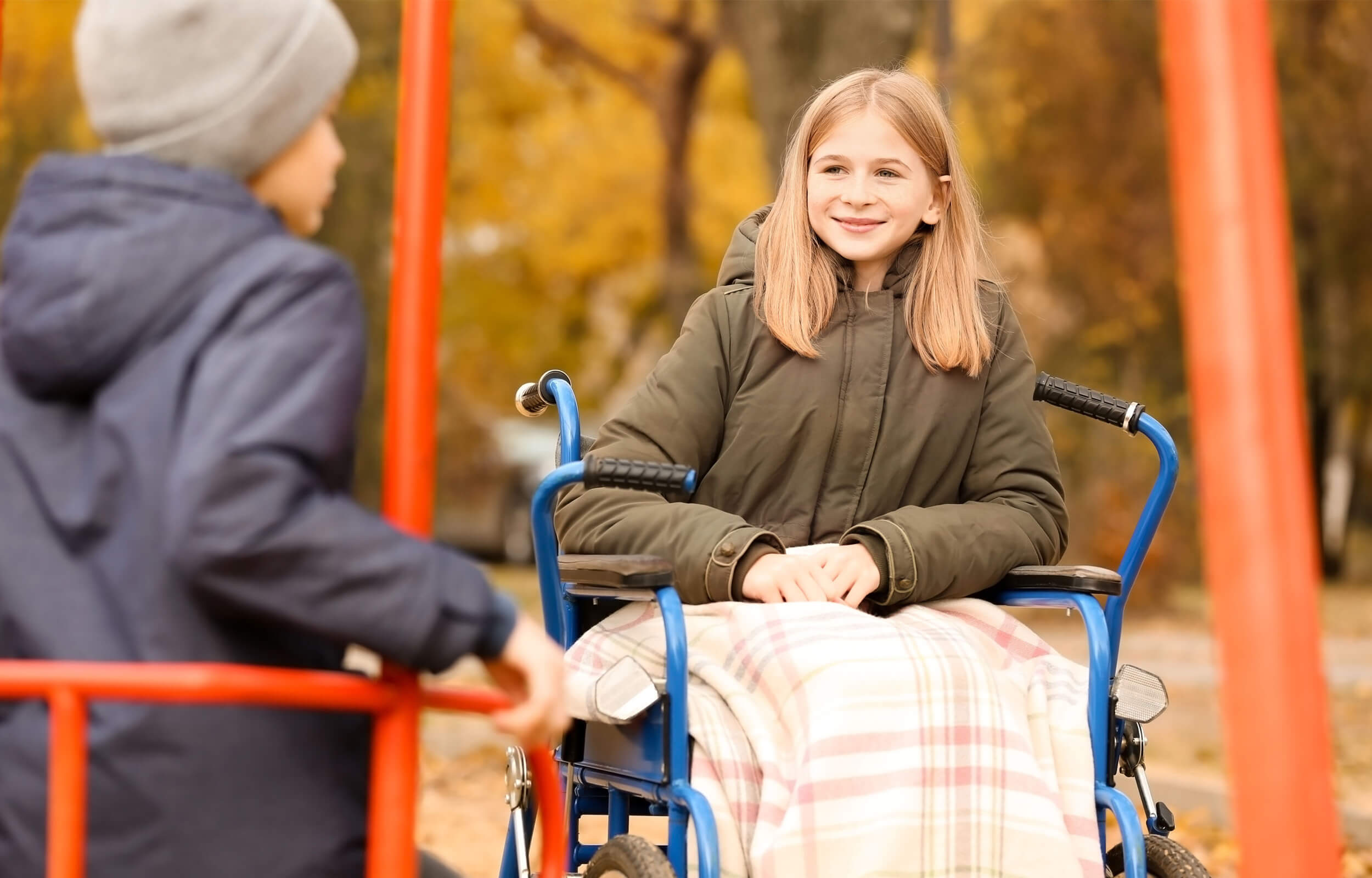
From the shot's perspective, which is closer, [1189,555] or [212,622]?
[212,622]

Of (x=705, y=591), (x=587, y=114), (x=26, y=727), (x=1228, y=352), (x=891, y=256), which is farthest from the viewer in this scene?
(x=587, y=114)

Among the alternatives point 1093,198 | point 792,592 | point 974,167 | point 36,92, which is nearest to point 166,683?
point 792,592

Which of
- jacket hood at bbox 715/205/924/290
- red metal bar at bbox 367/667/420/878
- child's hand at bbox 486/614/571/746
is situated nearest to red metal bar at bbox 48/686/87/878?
red metal bar at bbox 367/667/420/878

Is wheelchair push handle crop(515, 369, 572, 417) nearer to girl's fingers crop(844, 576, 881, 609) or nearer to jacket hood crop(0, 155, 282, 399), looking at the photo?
girl's fingers crop(844, 576, 881, 609)

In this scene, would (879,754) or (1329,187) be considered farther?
(1329,187)

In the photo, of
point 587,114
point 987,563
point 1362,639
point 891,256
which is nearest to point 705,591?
point 987,563

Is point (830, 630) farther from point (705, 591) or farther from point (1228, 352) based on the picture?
point (1228, 352)

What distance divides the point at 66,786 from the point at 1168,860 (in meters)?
1.77

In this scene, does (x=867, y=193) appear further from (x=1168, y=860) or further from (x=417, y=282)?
(x=417, y=282)

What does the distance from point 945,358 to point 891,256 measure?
0.28 metres

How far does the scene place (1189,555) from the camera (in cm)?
1231

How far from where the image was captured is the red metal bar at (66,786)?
164 cm

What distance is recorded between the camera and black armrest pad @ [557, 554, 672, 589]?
2654mm

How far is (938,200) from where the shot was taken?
340 cm
